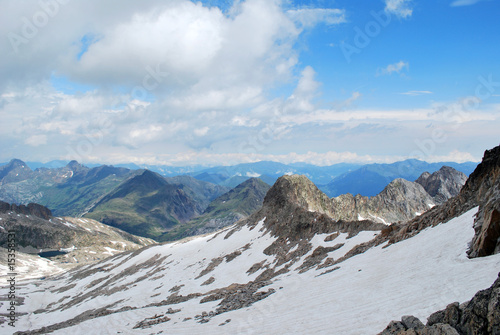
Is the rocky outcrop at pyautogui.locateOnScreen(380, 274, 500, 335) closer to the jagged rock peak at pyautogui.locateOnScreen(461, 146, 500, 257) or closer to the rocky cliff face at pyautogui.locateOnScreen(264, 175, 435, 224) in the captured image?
the jagged rock peak at pyautogui.locateOnScreen(461, 146, 500, 257)

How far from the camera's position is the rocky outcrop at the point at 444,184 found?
16277cm

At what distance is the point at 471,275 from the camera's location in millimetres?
13453

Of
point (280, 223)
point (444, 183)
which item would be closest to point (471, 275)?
point (280, 223)

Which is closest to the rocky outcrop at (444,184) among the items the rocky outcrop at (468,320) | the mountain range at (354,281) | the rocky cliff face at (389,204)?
the rocky cliff face at (389,204)

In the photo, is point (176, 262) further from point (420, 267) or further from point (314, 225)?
point (420, 267)

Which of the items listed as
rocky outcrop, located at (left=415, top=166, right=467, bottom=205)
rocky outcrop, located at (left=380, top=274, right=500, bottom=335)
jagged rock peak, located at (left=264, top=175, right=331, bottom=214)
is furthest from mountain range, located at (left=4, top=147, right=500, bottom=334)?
rocky outcrop, located at (left=415, top=166, right=467, bottom=205)

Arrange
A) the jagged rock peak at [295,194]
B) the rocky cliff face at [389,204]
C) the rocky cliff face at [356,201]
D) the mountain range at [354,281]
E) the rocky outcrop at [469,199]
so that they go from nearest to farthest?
the mountain range at [354,281] → the rocky outcrop at [469,199] → the jagged rock peak at [295,194] → the rocky cliff face at [356,201] → the rocky cliff face at [389,204]

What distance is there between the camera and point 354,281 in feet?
67.4

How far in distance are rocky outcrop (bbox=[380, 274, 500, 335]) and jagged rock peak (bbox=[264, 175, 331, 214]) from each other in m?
60.5

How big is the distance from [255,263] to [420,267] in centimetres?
3335

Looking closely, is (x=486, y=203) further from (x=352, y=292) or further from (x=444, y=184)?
(x=444, y=184)

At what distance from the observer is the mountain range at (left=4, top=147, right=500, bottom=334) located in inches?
493

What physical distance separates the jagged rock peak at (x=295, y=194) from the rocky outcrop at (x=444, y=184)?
10038 cm

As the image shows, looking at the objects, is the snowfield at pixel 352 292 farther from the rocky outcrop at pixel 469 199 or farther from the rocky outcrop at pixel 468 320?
the rocky outcrop at pixel 468 320
